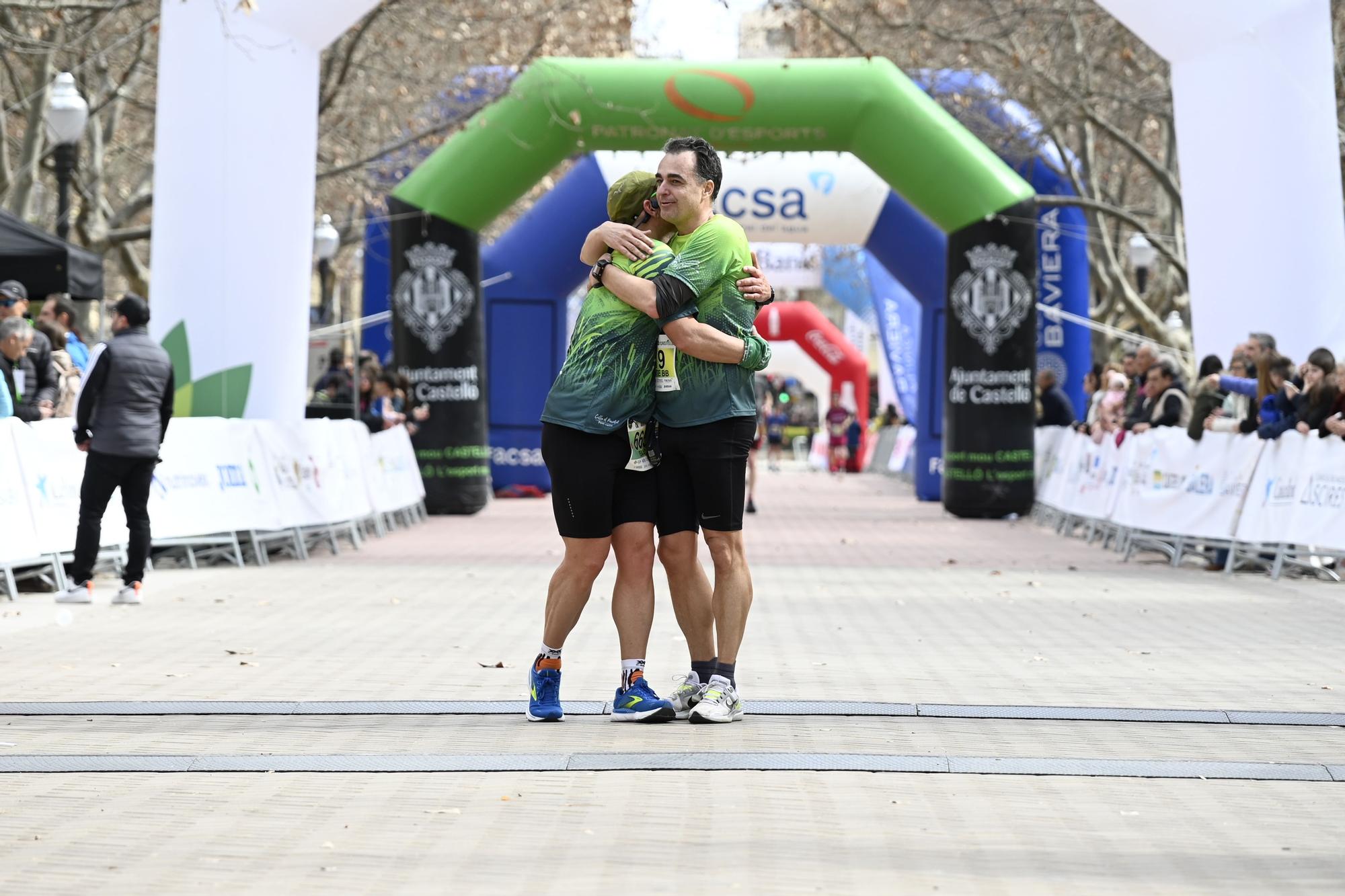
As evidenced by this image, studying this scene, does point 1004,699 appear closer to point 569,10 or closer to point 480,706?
point 480,706

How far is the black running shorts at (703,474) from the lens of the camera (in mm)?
6793

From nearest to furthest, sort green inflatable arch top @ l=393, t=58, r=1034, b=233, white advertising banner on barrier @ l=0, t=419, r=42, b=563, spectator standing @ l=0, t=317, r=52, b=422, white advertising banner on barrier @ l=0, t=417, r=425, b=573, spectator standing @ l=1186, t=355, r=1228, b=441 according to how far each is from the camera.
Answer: white advertising banner on barrier @ l=0, t=419, r=42, b=563 < white advertising banner on barrier @ l=0, t=417, r=425, b=573 < spectator standing @ l=0, t=317, r=52, b=422 < spectator standing @ l=1186, t=355, r=1228, b=441 < green inflatable arch top @ l=393, t=58, r=1034, b=233

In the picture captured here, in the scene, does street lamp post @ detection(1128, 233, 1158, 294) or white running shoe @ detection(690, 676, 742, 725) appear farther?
street lamp post @ detection(1128, 233, 1158, 294)

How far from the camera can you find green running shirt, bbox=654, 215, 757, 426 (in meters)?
6.75

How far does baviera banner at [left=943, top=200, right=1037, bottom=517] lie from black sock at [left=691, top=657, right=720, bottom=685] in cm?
1465

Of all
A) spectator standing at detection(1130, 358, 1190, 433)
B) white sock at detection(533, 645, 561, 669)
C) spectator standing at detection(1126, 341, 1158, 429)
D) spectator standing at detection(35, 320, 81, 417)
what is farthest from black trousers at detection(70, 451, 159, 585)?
spectator standing at detection(1126, 341, 1158, 429)

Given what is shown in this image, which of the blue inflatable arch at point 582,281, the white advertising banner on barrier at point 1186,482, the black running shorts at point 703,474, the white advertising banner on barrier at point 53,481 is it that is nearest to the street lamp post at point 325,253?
the blue inflatable arch at point 582,281

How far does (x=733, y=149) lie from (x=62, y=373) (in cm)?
848

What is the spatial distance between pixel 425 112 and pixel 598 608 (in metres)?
16.4

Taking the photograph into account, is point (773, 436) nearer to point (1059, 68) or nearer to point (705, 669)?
point (1059, 68)

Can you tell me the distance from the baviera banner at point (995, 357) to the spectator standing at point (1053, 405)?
0.82 m

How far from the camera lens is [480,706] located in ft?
23.4

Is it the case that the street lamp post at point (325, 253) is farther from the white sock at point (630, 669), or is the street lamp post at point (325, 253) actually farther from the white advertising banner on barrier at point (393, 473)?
the white sock at point (630, 669)

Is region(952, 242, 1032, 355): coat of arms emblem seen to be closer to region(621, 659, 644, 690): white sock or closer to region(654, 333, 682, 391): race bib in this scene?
region(654, 333, 682, 391): race bib
